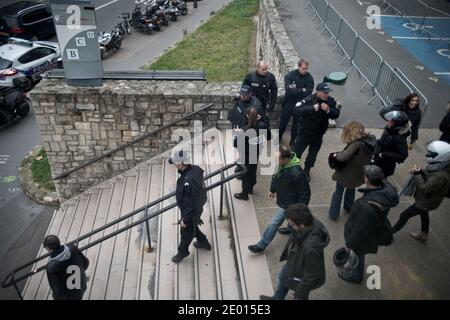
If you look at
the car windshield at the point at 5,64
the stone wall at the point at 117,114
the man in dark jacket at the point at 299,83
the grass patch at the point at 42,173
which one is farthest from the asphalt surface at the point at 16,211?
the man in dark jacket at the point at 299,83

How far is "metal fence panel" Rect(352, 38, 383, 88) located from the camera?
9.50 metres

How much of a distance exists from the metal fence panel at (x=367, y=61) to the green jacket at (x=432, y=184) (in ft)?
16.1

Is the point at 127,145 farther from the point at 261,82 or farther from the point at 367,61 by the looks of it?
the point at 367,61

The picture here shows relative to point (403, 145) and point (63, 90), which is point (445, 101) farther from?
point (63, 90)

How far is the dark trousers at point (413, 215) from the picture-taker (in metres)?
5.14

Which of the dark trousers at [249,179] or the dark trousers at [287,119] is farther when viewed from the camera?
the dark trousers at [287,119]

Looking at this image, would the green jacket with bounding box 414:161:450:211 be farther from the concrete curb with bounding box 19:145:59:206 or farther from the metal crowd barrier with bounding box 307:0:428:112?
the concrete curb with bounding box 19:145:59:206

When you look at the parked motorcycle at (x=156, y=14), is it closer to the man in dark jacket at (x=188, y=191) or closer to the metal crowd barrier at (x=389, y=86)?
the metal crowd barrier at (x=389, y=86)

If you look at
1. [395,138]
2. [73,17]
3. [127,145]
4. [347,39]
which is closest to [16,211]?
[127,145]
